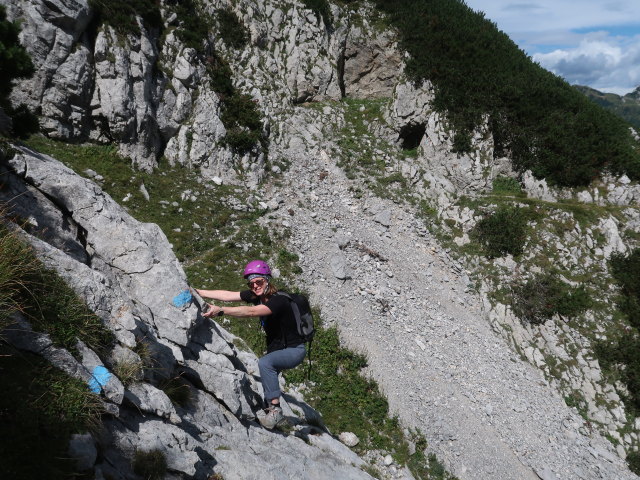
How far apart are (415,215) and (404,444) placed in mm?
15164

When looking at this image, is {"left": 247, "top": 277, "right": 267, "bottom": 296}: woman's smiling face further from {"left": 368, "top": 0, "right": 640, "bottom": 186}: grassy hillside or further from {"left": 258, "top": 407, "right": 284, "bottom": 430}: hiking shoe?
{"left": 368, "top": 0, "right": 640, "bottom": 186}: grassy hillside

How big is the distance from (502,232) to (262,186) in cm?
1611

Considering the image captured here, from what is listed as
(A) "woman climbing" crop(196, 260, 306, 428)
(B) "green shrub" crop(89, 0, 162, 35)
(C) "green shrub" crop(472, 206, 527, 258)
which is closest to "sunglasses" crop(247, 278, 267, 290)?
(A) "woman climbing" crop(196, 260, 306, 428)

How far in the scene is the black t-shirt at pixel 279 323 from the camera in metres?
6.39

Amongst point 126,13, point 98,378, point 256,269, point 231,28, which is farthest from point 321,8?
point 98,378

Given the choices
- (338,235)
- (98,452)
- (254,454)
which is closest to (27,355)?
(98,452)

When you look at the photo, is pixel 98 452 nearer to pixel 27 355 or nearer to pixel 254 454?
pixel 27 355

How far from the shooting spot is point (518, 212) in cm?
2325

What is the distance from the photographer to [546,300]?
19562 millimetres

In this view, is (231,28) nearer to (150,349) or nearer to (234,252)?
(234,252)

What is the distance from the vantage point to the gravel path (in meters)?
13.2

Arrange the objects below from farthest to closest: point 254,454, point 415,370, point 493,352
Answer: point 493,352 < point 415,370 < point 254,454

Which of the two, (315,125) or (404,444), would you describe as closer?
(404,444)

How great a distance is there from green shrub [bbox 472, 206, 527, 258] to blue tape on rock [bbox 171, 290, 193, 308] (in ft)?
66.7
